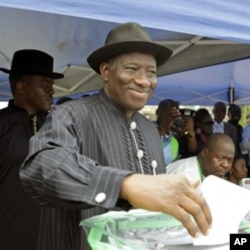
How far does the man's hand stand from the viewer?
588 mm

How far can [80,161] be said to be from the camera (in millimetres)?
712

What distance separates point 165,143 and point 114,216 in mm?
2180

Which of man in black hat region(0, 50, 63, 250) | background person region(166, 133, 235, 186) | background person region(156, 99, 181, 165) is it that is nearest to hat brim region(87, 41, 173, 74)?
man in black hat region(0, 50, 63, 250)

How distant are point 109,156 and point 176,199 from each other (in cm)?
51

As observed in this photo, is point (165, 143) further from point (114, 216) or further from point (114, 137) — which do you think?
point (114, 216)

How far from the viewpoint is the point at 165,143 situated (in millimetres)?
2939

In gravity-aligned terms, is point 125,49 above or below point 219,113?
below

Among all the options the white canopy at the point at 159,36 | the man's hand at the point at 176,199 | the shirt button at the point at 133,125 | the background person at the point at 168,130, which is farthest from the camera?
the background person at the point at 168,130

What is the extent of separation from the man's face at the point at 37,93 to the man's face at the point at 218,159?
95 centimetres

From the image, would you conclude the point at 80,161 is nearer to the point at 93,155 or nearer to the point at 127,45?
the point at 93,155

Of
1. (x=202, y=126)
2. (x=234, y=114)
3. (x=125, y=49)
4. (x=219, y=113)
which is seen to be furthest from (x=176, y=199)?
(x=234, y=114)

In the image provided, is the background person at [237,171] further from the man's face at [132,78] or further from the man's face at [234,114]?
the man's face at [132,78]

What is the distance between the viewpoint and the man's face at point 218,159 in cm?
231

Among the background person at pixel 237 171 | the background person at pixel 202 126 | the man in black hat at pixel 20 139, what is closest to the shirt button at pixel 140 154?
the man in black hat at pixel 20 139
